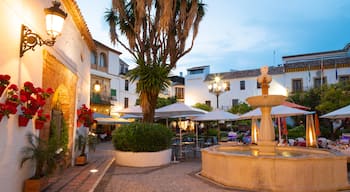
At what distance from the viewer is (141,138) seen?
10.2m

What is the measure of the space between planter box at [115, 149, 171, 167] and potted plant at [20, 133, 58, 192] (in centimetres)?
479

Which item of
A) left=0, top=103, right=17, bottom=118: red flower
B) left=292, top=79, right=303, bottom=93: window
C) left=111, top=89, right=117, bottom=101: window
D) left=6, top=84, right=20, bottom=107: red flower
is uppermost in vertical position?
left=292, top=79, right=303, bottom=93: window

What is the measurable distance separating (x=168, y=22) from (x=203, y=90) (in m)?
27.9

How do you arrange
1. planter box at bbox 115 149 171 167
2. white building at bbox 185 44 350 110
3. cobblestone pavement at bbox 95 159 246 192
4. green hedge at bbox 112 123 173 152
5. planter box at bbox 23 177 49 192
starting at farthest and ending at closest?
1. white building at bbox 185 44 350 110
2. green hedge at bbox 112 123 173 152
3. planter box at bbox 115 149 171 167
4. cobblestone pavement at bbox 95 159 246 192
5. planter box at bbox 23 177 49 192

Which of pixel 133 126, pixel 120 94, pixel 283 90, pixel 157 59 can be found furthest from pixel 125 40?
pixel 283 90

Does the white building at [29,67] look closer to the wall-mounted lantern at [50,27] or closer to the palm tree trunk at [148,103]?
the wall-mounted lantern at [50,27]

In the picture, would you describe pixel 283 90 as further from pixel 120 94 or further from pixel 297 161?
pixel 297 161

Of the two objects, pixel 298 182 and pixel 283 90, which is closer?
pixel 298 182

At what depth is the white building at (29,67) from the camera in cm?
417

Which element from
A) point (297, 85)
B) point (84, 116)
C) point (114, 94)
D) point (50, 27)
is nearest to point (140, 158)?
point (84, 116)

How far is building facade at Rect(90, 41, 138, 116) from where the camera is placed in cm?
3004

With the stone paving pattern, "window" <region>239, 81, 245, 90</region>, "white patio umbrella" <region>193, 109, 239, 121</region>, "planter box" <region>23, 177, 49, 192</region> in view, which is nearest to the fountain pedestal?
the stone paving pattern

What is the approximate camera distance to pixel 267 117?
24.1 ft

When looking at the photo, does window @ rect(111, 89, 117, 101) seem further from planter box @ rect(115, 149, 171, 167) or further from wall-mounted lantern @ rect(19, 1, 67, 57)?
wall-mounted lantern @ rect(19, 1, 67, 57)
